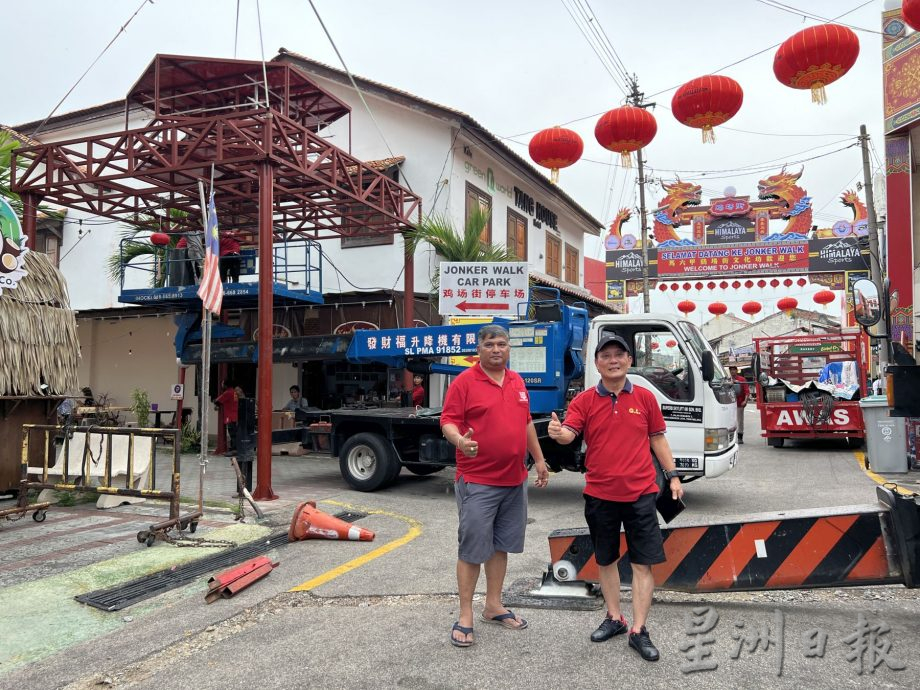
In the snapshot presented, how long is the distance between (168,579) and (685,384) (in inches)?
225

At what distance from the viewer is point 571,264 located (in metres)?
24.5

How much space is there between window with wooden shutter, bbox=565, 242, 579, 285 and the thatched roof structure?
17.7m

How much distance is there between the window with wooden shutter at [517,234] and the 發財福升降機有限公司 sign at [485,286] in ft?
28.9

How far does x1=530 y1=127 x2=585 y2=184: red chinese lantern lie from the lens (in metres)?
11.2

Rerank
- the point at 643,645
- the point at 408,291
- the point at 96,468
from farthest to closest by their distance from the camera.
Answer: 1. the point at 408,291
2. the point at 96,468
3. the point at 643,645

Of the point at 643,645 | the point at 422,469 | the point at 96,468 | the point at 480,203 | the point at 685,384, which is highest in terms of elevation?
the point at 480,203

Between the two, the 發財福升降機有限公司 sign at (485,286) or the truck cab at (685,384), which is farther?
the 發財福升降機有限公司 sign at (485,286)

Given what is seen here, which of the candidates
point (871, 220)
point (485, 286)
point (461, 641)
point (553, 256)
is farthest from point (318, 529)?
point (553, 256)

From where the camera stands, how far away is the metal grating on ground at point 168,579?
4.74m

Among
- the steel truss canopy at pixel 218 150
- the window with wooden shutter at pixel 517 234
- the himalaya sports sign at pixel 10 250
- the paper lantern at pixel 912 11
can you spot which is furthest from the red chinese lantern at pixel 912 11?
the window with wooden shutter at pixel 517 234

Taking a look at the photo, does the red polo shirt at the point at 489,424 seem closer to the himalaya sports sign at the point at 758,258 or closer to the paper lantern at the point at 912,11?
the paper lantern at the point at 912,11

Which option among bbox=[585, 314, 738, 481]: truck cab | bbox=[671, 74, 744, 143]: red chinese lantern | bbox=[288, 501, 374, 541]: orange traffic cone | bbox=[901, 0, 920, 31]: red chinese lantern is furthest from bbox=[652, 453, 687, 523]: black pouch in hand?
bbox=[901, 0, 920, 31]: red chinese lantern

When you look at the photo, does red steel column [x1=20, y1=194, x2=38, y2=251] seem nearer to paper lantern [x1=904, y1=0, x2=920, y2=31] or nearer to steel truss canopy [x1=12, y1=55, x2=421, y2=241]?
steel truss canopy [x1=12, y1=55, x2=421, y2=241]

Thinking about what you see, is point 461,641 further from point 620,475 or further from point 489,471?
point 620,475
